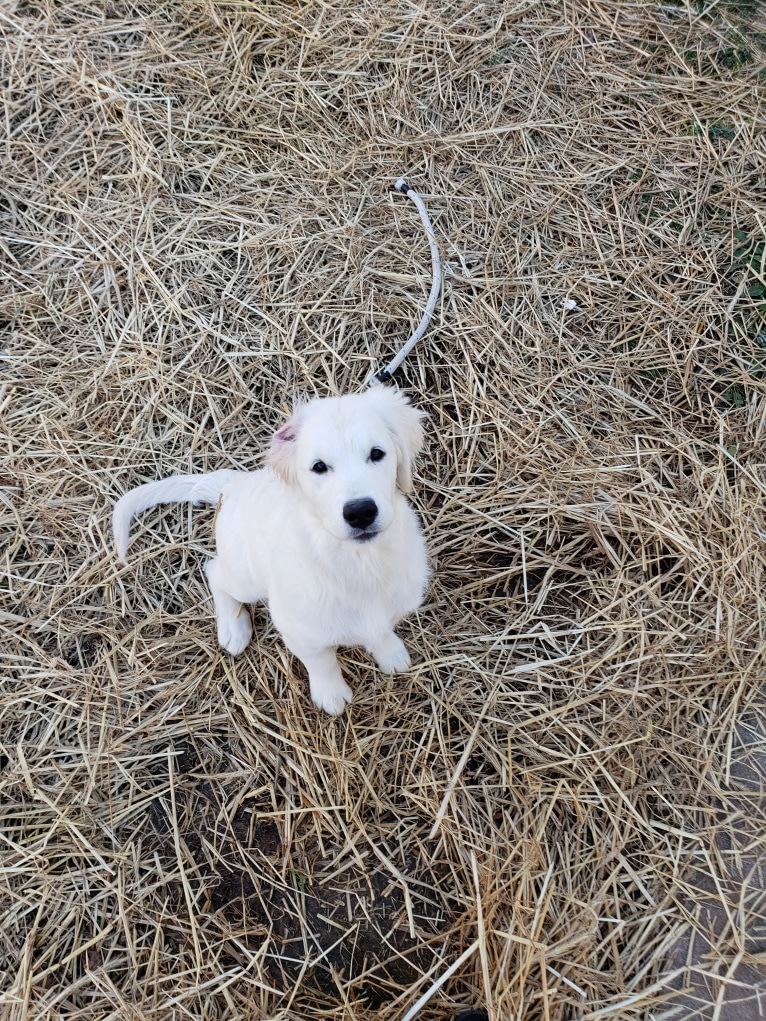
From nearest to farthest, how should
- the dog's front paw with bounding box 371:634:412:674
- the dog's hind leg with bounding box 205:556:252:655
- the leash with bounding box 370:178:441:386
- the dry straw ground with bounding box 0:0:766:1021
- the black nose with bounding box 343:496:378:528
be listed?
the black nose with bounding box 343:496:378:528
the dry straw ground with bounding box 0:0:766:1021
the dog's front paw with bounding box 371:634:412:674
the dog's hind leg with bounding box 205:556:252:655
the leash with bounding box 370:178:441:386

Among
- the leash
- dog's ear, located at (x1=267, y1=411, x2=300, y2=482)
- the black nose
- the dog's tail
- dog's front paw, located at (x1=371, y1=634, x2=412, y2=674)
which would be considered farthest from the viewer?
the leash

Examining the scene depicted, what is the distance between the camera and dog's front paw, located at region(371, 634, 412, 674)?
247 cm

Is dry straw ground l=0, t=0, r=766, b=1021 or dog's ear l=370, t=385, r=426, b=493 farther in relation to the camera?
dry straw ground l=0, t=0, r=766, b=1021

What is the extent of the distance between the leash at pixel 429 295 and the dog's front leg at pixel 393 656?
43.6 inches

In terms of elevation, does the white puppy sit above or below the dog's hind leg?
above

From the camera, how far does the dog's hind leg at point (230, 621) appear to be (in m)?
2.58

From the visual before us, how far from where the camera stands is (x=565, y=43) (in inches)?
151

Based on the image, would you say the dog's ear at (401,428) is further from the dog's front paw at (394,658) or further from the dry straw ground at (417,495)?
the dog's front paw at (394,658)

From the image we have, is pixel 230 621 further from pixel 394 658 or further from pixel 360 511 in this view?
pixel 360 511

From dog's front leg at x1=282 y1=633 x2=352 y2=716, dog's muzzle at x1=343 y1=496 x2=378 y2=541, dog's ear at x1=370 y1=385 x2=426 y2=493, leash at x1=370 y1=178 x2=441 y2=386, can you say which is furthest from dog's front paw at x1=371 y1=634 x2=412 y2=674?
leash at x1=370 y1=178 x2=441 y2=386

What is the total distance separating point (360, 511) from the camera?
1.73 metres

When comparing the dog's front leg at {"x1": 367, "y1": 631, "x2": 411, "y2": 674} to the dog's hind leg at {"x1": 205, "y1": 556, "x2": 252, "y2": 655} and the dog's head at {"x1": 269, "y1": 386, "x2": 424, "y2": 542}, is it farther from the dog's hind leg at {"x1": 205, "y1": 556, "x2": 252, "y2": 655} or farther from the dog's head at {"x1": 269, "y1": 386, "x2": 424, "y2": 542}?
the dog's head at {"x1": 269, "y1": 386, "x2": 424, "y2": 542}

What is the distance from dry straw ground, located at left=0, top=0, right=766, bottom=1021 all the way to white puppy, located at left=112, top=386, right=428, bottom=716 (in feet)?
0.61

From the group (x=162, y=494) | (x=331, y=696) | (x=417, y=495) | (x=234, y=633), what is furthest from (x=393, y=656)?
(x=162, y=494)
